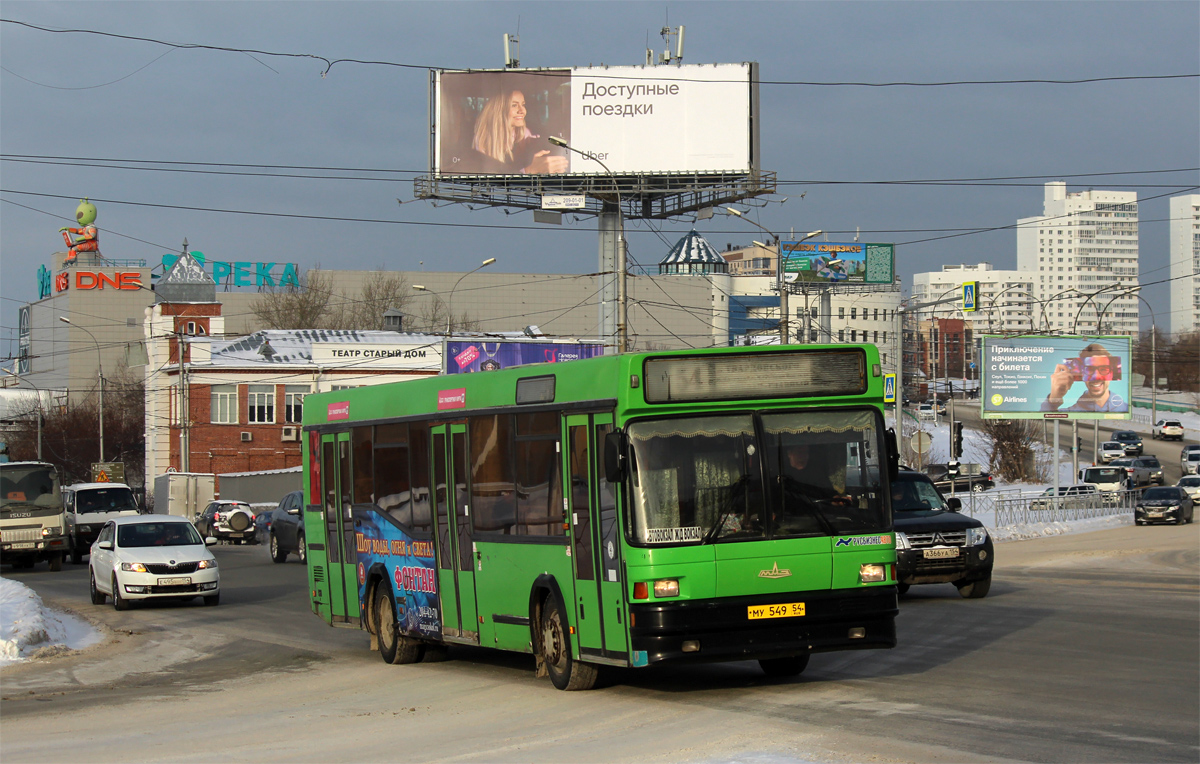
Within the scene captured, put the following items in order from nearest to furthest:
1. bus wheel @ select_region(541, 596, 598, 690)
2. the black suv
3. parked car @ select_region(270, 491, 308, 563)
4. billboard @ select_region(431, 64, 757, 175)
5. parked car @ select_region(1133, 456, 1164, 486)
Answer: bus wheel @ select_region(541, 596, 598, 690), the black suv, parked car @ select_region(270, 491, 308, 563), billboard @ select_region(431, 64, 757, 175), parked car @ select_region(1133, 456, 1164, 486)

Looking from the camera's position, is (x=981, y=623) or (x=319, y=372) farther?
(x=319, y=372)

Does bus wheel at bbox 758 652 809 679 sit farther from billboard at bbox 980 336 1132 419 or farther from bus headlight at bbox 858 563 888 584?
billboard at bbox 980 336 1132 419

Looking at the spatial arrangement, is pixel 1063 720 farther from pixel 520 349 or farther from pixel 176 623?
pixel 520 349

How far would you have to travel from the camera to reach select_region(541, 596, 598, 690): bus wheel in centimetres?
1140

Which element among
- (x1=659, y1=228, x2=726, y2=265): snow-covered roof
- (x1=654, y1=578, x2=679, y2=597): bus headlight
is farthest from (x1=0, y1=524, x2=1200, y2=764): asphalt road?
(x1=659, y1=228, x2=726, y2=265): snow-covered roof

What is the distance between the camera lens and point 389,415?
1491cm

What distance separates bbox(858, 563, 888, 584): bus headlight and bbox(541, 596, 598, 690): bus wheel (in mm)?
2427

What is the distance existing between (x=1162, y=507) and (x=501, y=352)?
28.3 metres

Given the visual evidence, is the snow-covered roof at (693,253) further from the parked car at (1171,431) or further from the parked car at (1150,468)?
the parked car at (1150,468)

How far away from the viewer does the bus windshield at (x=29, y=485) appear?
34.3m

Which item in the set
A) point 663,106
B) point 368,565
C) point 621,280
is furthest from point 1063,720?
point 663,106

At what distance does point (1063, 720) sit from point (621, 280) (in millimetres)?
24143

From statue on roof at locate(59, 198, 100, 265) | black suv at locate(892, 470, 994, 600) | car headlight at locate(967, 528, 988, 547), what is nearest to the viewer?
black suv at locate(892, 470, 994, 600)

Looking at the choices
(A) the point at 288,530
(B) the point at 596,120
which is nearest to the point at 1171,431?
(B) the point at 596,120
